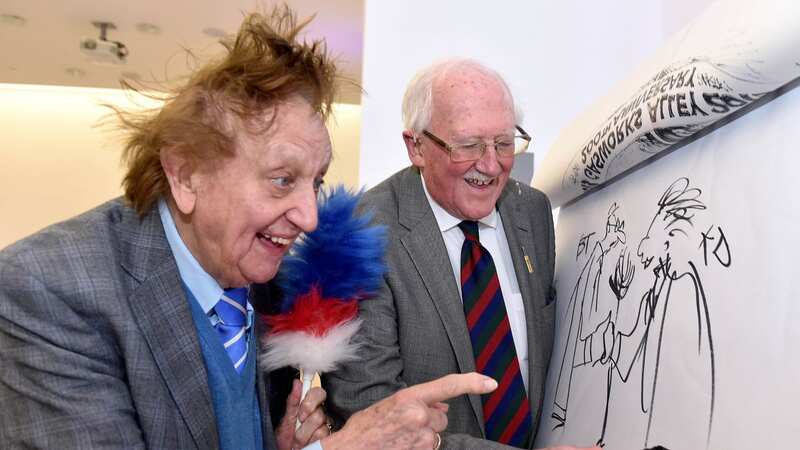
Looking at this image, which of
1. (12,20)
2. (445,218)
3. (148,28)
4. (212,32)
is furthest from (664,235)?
(12,20)

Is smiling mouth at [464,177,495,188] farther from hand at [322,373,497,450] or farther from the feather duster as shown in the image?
hand at [322,373,497,450]

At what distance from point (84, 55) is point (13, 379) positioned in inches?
200

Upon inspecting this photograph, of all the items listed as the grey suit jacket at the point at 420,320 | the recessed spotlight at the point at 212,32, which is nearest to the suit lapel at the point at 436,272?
the grey suit jacket at the point at 420,320

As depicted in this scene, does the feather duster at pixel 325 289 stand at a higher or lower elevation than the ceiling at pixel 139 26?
lower

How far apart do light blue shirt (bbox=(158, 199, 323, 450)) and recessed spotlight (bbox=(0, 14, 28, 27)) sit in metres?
4.30

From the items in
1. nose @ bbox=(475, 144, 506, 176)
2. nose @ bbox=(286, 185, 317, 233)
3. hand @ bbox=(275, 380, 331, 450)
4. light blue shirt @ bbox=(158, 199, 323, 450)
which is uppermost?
nose @ bbox=(475, 144, 506, 176)

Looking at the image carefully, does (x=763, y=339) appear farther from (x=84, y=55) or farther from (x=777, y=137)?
(x=84, y=55)

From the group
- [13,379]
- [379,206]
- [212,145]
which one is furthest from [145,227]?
[379,206]

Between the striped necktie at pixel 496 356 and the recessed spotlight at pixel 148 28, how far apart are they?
3921 millimetres

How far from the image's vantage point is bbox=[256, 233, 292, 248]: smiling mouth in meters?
1.09

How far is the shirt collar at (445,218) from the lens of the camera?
5.02 feet

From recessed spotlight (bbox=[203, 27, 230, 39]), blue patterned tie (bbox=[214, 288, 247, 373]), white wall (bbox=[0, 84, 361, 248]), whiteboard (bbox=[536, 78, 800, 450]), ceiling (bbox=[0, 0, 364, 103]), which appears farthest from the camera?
white wall (bbox=[0, 84, 361, 248])

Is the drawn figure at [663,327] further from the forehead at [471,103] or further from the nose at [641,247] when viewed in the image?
the forehead at [471,103]

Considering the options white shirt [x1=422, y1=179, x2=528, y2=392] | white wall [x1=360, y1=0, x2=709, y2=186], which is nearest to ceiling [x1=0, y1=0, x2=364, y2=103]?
white wall [x1=360, y1=0, x2=709, y2=186]
